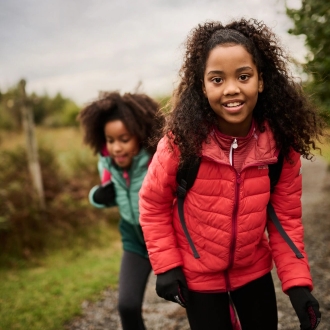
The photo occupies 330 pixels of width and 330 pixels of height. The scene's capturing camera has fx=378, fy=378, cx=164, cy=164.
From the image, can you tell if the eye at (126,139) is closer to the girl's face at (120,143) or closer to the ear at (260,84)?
the girl's face at (120,143)

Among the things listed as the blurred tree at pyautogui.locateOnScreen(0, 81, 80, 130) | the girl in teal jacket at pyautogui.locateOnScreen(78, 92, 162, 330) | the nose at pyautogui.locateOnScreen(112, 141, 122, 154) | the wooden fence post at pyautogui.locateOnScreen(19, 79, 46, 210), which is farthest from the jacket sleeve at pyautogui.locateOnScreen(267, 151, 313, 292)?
the blurred tree at pyautogui.locateOnScreen(0, 81, 80, 130)

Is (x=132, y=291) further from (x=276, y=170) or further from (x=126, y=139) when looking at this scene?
(x=276, y=170)

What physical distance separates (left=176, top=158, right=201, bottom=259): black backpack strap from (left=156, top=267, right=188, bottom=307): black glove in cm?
16

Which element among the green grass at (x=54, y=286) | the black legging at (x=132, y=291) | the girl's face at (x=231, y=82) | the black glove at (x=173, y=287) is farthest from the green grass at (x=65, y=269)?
the girl's face at (x=231, y=82)

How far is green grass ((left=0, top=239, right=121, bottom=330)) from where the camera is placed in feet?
12.8

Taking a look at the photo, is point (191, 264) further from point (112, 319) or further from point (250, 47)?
point (112, 319)

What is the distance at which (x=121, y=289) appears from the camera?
271cm

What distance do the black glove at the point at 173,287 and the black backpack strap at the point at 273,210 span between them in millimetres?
635

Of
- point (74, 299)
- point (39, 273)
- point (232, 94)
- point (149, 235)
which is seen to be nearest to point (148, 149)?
point (149, 235)

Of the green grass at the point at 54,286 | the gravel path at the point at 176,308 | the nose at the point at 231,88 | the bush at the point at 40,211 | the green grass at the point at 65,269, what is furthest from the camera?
the bush at the point at 40,211

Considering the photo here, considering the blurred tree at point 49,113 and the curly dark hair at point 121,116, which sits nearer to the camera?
the curly dark hair at point 121,116

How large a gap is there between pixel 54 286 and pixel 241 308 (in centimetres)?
322

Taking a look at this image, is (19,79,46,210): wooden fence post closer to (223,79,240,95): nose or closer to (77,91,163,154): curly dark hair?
(77,91,163,154): curly dark hair

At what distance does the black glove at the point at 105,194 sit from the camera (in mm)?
3161
